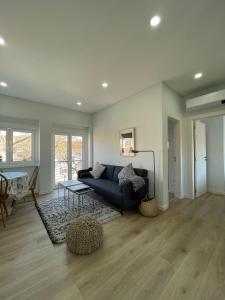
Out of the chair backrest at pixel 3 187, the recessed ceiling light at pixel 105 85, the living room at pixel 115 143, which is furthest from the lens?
the recessed ceiling light at pixel 105 85

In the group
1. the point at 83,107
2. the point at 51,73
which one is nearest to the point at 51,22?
the point at 51,73

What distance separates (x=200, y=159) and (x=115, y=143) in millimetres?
2468

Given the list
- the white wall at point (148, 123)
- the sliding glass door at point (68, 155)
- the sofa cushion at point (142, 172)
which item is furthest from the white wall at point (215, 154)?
the sliding glass door at point (68, 155)

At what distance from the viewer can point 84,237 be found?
179 centimetres

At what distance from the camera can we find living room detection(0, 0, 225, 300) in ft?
4.88

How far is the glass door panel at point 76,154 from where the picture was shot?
17.5 ft

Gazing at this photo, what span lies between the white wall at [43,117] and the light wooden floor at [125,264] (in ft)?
6.26

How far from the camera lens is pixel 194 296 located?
4.15 ft

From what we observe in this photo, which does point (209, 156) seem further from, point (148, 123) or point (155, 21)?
point (155, 21)

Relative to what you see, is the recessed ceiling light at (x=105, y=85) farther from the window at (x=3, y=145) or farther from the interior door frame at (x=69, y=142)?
the window at (x=3, y=145)

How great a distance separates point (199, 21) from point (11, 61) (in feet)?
9.22

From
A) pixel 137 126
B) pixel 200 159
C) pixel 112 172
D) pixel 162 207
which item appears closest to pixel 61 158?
pixel 112 172

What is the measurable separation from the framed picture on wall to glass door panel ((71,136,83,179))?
207cm

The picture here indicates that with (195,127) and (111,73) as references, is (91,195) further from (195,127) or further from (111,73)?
(195,127)
